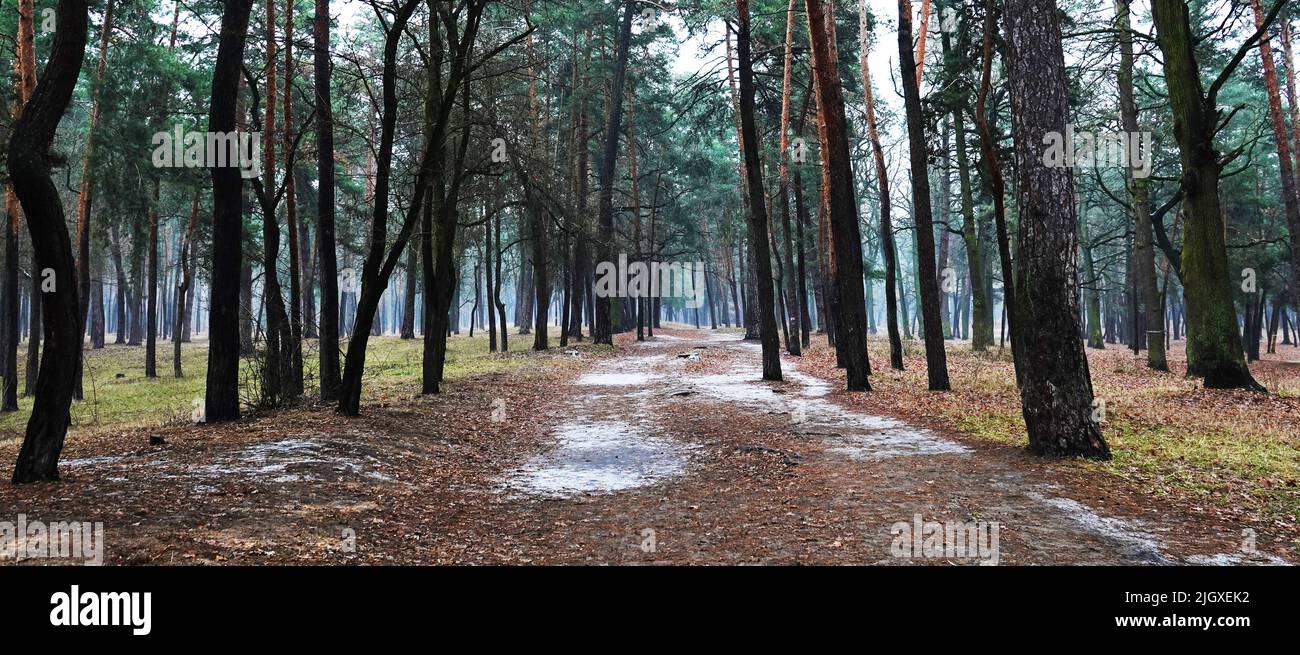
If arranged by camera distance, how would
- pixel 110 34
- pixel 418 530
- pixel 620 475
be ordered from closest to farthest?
pixel 418 530
pixel 620 475
pixel 110 34

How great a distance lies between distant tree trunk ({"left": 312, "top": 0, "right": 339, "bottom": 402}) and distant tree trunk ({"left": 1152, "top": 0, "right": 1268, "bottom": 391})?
1582 centimetres

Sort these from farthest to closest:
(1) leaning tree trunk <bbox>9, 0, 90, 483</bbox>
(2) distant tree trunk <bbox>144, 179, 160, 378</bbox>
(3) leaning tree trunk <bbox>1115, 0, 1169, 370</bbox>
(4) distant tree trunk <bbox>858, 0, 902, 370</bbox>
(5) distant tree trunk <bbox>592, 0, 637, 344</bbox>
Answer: (5) distant tree trunk <bbox>592, 0, 637, 344</bbox>
(2) distant tree trunk <bbox>144, 179, 160, 378</bbox>
(3) leaning tree trunk <bbox>1115, 0, 1169, 370</bbox>
(4) distant tree trunk <bbox>858, 0, 902, 370</bbox>
(1) leaning tree trunk <bbox>9, 0, 90, 483</bbox>

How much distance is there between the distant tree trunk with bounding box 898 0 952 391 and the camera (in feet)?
49.5

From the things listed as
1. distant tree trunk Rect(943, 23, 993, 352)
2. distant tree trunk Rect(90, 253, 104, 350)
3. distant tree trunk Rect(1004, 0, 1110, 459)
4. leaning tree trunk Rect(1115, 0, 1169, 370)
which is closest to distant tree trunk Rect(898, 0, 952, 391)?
distant tree trunk Rect(943, 23, 993, 352)

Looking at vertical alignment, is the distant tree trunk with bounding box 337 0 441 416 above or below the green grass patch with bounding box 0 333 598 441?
above

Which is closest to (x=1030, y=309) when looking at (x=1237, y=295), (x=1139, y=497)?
(x=1139, y=497)

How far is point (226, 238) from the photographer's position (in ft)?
34.7

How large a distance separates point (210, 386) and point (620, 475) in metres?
6.54

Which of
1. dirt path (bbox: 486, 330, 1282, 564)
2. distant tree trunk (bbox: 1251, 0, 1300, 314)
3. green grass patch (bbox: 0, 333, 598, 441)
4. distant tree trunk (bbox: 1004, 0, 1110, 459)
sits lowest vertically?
dirt path (bbox: 486, 330, 1282, 564)

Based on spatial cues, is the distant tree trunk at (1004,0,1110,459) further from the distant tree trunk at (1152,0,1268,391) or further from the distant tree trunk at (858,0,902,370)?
the distant tree trunk at (858,0,902,370)
